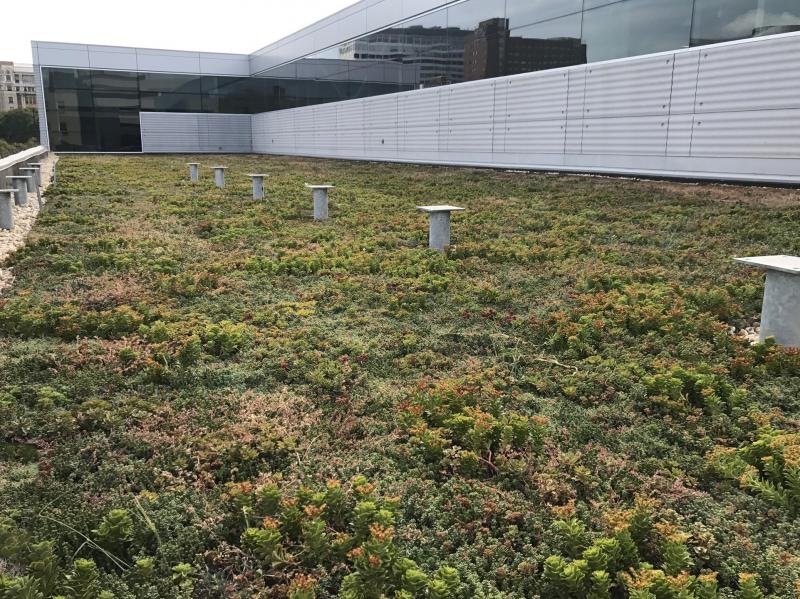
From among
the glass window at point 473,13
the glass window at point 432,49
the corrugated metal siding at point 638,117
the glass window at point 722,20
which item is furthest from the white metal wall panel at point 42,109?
the glass window at point 722,20

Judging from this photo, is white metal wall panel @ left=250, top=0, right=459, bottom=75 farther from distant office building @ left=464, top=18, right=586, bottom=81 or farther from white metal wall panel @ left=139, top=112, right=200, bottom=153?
white metal wall panel @ left=139, top=112, right=200, bottom=153

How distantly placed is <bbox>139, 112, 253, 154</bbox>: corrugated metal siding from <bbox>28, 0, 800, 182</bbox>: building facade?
0.10 m

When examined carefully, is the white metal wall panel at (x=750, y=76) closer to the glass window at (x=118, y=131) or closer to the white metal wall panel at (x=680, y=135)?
the white metal wall panel at (x=680, y=135)

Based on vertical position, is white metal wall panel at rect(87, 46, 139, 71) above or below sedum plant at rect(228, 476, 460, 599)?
above

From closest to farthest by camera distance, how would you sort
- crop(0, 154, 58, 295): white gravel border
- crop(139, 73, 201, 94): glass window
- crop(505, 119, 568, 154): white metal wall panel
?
1. crop(0, 154, 58, 295): white gravel border
2. crop(505, 119, 568, 154): white metal wall panel
3. crop(139, 73, 201, 94): glass window

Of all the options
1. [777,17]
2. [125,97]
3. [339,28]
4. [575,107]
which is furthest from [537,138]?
[125,97]

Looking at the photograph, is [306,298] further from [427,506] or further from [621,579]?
[621,579]

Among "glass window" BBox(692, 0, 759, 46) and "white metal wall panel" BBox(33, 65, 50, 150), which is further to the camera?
"white metal wall panel" BBox(33, 65, 50, 150)

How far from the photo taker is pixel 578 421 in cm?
435

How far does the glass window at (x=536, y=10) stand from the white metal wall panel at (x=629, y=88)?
215 cm

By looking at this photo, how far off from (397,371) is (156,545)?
Answer: 8.23ft

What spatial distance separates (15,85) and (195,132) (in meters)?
110

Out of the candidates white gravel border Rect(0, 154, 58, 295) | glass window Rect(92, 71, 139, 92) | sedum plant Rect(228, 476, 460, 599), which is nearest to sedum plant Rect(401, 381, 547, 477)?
sedum plant Rect(228, 476, 460, 599)

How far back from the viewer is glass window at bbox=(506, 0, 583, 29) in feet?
56.0
